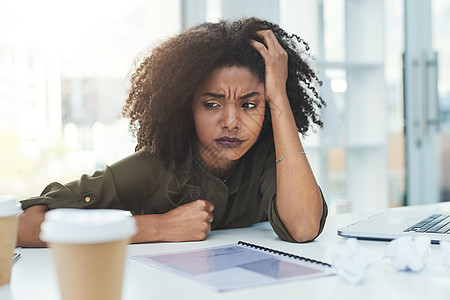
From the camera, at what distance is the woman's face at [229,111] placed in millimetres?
1323

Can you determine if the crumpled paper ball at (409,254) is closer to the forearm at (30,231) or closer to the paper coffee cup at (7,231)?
the paper coffee cup at (7,231)

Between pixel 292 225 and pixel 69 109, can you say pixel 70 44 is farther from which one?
pixel 292 225

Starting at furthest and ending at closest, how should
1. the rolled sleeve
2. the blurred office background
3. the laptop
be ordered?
1. the blurred office background
2. the rolled sleeve
3. the laptop

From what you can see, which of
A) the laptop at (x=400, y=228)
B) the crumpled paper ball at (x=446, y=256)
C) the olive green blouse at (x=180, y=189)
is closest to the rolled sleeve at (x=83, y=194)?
the olive green blouse at (x=180, y=189)

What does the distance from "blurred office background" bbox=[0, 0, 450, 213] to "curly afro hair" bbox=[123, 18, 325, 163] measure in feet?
2.82

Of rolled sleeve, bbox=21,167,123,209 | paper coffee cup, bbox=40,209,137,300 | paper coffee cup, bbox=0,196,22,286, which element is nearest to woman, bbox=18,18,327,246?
rolled sleeve, bbox=21,167,123,209

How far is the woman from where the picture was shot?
127 centimetres

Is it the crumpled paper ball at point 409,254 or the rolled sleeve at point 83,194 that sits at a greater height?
the rolled sleeve at point 83,194

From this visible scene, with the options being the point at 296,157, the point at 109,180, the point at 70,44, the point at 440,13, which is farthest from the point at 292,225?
the point at 440,13

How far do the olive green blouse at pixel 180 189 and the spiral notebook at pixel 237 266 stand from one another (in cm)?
26

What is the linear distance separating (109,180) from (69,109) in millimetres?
1680

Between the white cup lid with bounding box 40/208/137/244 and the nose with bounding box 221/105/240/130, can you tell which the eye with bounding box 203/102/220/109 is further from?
the white cup lid with bounding box 40/208/137/244

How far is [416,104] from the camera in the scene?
3.55 metres

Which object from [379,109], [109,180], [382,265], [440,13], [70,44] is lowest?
[382,265]
